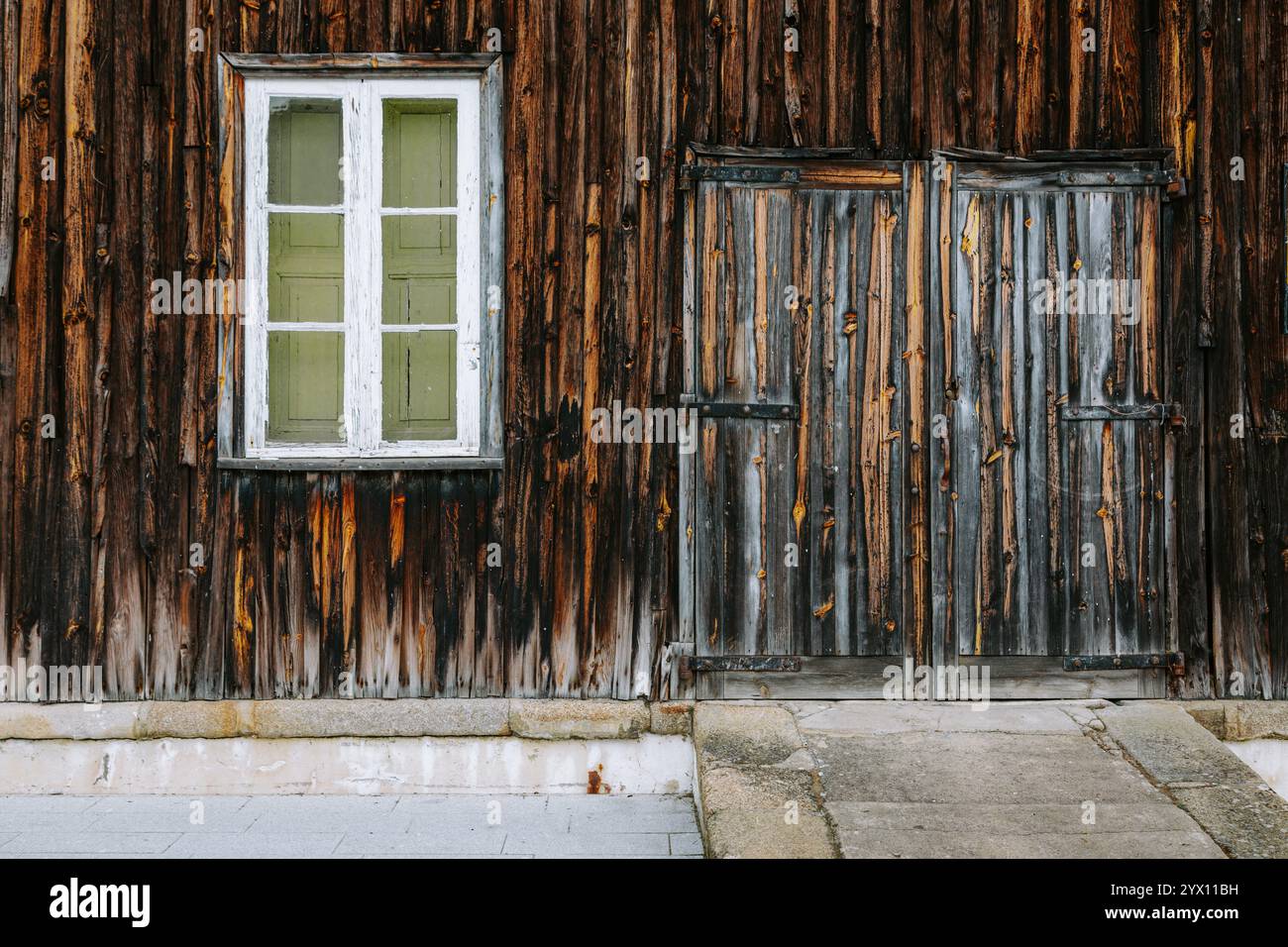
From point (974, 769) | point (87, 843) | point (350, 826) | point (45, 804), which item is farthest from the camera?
point (45, 804)

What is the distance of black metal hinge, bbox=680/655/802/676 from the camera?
16.4ft

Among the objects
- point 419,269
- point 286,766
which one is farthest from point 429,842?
point 419,269

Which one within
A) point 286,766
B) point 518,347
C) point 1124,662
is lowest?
point 286,766

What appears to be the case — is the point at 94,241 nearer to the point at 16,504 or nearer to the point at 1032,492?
the point at 16,504

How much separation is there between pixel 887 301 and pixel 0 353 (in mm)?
4099

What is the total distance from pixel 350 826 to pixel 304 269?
2515mm

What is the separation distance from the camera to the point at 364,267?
16.6ft

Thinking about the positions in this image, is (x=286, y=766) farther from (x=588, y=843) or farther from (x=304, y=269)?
(x=304, y=269)

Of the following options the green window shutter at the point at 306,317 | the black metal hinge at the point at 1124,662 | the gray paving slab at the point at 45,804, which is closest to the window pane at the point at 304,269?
the green window shutter at the point at 306,317

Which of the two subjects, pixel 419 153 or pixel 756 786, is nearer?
pixel 756 786

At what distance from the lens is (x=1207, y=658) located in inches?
200

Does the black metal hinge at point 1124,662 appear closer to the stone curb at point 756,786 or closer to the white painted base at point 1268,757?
the white painted base at point 1268,757

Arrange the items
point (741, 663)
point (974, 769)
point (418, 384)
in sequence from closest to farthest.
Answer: point (974, 769)
point (741, 663)
point (418, 384)

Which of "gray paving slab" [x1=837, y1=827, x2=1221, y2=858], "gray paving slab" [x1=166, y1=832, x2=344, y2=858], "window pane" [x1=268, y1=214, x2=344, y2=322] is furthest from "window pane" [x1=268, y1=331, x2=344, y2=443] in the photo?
"gray paving slab" [x1=837, y1=827, x2=1221, y2=858]
